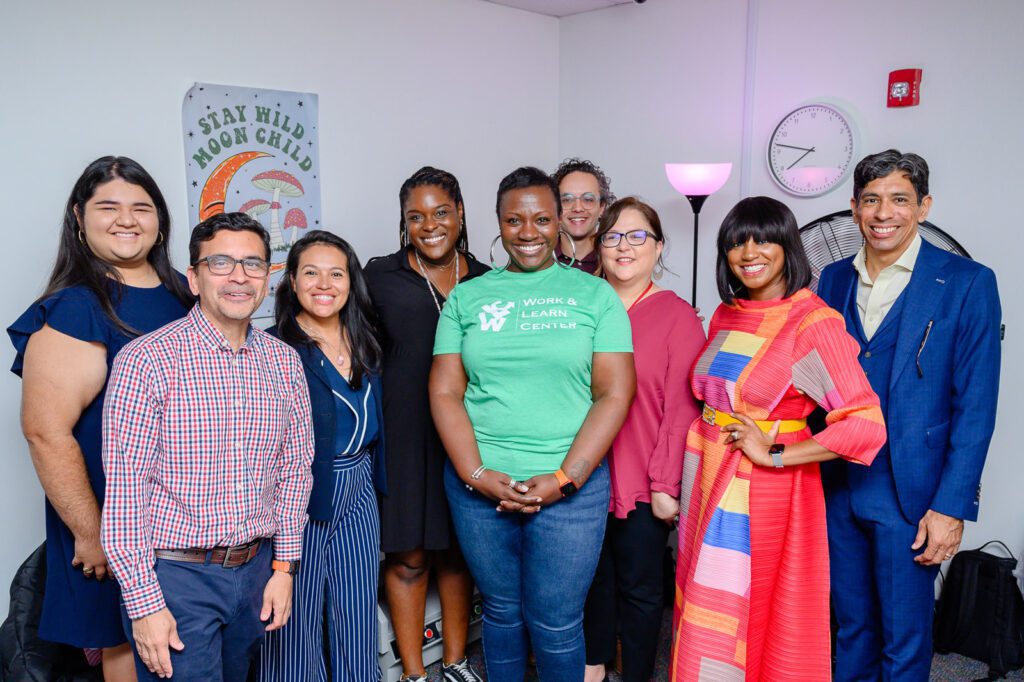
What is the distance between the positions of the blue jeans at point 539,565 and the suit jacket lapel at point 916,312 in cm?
85

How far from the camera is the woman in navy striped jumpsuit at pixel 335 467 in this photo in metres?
1.94

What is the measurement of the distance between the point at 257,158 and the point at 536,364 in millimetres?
1722

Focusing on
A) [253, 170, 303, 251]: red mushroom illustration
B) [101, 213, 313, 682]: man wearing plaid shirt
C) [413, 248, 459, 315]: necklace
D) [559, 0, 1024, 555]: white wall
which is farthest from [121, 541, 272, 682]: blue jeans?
[559, 0, 1024, 555]: white wall

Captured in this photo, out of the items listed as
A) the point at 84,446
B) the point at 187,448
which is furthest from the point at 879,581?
the point at 84,446

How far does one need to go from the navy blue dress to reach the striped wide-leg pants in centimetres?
42

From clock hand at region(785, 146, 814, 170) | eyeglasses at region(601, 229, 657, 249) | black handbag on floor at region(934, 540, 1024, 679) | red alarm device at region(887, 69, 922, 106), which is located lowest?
black handbag on floor at region(934, 540, 1024, 679)

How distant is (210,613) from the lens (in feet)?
5.07

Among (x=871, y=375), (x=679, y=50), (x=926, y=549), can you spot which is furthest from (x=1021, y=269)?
(x=679, y=50)

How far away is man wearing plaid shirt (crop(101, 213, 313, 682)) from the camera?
57.2 inches

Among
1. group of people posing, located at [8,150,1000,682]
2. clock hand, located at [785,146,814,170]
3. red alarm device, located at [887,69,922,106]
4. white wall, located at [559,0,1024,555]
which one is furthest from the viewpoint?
clock hand, located at [785,146,814,170]

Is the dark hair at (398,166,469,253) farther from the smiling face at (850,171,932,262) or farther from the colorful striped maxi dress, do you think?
the smiling face at (850,171,932,262)

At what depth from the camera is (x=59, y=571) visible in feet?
5.82

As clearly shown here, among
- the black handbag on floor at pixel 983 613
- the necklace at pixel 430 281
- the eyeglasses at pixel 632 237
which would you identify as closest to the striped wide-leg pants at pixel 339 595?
the necklace at pixel 430 281

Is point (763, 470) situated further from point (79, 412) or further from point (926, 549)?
point (79, 412)
